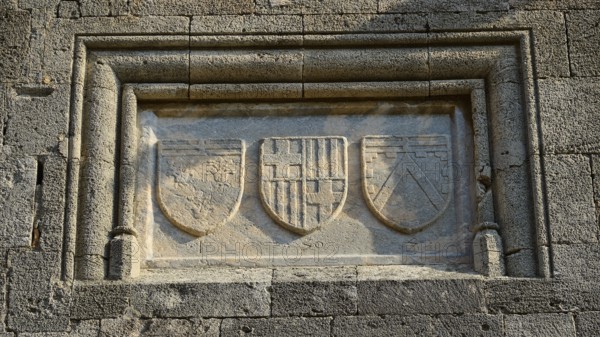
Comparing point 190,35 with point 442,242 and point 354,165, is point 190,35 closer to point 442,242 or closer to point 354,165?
point 354,165

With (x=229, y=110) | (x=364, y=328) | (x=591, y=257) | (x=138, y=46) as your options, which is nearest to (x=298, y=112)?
(x=229, y=110)

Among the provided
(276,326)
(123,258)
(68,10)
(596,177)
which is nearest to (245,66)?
(68,10)

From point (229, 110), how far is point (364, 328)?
169 centimetres

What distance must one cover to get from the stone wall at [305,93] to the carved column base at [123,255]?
77 mm

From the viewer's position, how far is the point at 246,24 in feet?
23.0

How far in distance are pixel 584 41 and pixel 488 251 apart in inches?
59.7

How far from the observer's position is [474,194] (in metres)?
6.79

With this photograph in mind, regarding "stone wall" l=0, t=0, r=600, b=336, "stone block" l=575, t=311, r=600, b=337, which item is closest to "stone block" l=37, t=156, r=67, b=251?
"stone wall" l=0, t=0, r=600, b=336

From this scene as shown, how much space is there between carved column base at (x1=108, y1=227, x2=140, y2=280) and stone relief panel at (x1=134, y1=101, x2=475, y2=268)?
0.38ft

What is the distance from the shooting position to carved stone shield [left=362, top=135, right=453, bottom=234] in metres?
6.73

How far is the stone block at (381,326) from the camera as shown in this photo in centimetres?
624

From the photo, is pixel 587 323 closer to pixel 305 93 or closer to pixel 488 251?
pixel 488 251

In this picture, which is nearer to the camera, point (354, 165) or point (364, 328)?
point (364, 328)

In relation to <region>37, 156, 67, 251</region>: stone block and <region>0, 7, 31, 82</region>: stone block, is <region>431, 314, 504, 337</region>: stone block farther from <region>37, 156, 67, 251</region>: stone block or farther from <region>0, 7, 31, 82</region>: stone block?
<region>0, 7, 31, 82</region>: stone block
